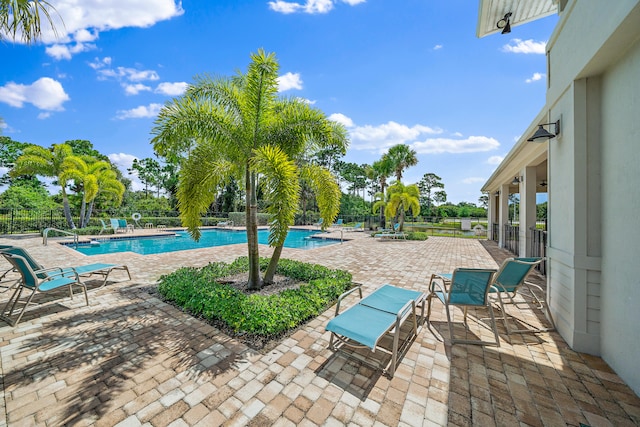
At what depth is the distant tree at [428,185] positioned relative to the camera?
195 ft

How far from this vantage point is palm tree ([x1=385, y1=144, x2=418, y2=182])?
24.7 metres

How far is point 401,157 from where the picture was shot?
974 inches

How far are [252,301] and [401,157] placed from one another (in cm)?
2378

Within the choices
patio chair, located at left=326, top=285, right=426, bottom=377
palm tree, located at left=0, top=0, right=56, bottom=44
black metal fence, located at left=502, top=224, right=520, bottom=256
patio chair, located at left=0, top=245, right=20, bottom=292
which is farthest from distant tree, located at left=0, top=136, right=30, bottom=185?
black metal fence, located at left=502, top=224, right=520, bottom=256

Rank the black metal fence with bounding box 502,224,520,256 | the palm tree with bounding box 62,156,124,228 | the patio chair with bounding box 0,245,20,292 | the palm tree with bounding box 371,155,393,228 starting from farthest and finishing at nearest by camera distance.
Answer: the palm tree with bounding box 371,155,393,228
the palm tree with bounding box 62,156,124,228
the black metal fence with bounding box 502,224,520,256
the patio chair with bounding box 0,245,20,292

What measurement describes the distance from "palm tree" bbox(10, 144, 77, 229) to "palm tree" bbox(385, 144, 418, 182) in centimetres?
2521

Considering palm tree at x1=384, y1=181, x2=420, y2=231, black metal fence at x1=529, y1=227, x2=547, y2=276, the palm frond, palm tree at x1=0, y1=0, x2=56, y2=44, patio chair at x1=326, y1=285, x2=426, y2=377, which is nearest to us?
patio chair at x1=326, y1=285, x2=426, y2=377

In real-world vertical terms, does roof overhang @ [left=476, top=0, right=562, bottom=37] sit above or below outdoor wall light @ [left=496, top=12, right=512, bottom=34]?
above

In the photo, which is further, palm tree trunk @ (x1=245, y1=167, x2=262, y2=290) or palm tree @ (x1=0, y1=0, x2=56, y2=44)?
palm tree trunk @ (x1=245, y1=167, x2=262, y2=290)

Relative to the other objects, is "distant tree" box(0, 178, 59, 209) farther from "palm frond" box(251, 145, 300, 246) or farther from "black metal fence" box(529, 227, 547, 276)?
"black metal fence" box(529, 227, 547, 276)

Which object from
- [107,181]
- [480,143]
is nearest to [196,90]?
[107,181]

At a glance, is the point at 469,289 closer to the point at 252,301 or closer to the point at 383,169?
the point at 252,301

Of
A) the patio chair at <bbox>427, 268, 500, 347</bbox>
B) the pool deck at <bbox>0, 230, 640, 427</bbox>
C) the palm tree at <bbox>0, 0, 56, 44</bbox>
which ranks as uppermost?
the palm tree at <bbox>0, 0, 56, 44</bbox>

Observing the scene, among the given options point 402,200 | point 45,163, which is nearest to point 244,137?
point 402,200
